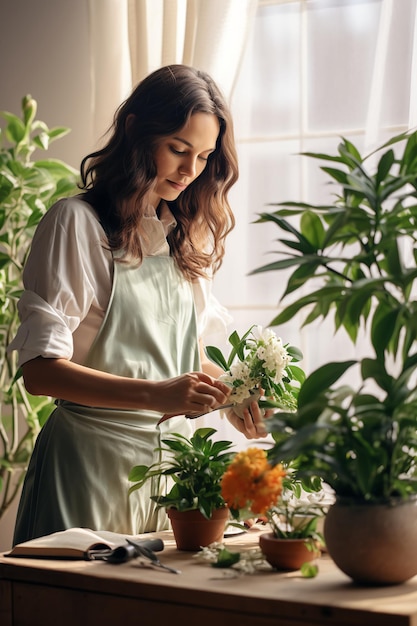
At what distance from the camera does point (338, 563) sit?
124cm

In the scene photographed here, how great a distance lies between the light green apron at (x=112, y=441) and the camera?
1.83 metres

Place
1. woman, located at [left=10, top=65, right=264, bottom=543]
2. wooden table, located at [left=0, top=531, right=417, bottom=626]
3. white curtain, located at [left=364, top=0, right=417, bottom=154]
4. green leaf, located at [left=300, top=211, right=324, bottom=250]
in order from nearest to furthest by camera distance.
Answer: wooden table, located at [left=0, top=531, right=417, bottom=626] < green leaf, located at [left=300, top=211, right=324, bottom=250] < woman, located at [left=10, top=65, right=264, bottom=543] < white curtain, located at [left=364, top=0, right=417, bottom=154]

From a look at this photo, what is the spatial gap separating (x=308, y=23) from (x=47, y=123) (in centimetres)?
109

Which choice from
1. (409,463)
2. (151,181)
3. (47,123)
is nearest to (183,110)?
(151,181)

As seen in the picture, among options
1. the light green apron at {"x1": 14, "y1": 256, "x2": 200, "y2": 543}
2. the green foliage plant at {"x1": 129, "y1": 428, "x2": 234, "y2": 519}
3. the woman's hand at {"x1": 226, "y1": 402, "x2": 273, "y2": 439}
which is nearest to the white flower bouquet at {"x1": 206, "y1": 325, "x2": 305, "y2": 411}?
the woman's hand at {"x1": 226, "y1": 402, "x2": 273, "y2": 439}

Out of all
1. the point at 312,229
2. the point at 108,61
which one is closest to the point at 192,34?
the point at 108,61

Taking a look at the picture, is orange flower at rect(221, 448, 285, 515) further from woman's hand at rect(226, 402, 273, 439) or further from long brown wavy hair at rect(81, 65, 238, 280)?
long brown wavy hair at rect(81, 65, 238, 280)

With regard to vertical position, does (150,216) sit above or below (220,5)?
below

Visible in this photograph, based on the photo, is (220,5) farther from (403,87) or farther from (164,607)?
(164,607)

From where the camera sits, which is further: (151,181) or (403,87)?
(403,87)

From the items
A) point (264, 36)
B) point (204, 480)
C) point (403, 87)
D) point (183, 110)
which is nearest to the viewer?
point (204, 480)

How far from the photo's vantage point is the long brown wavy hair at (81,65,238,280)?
2000mm

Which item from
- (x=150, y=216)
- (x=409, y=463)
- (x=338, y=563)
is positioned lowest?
(x=338, y=563)

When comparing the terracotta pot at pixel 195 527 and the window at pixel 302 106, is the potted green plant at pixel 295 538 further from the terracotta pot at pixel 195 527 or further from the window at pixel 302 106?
the window at pixel 302 106
